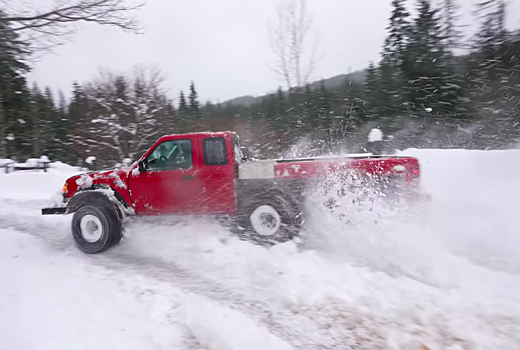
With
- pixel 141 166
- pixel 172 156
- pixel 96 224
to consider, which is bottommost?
pixel 96 224

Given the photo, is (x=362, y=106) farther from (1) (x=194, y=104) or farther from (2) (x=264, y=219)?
(2) (x=264, y=219)

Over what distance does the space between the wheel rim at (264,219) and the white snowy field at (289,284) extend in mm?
405

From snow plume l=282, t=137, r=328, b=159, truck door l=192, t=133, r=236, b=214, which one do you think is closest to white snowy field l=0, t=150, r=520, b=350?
truck door l=192, t=133, r=236, b=214

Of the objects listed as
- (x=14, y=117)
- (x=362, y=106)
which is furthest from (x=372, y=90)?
(x=14, y=117)

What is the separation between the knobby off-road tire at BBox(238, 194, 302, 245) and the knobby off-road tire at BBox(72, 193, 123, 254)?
2.19 metres

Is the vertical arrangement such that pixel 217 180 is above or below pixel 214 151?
below

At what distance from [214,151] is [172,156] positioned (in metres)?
0.76

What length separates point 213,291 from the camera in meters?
4.19

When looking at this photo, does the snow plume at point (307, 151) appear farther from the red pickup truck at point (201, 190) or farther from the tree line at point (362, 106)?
the red pickup truck at point (201, 190)

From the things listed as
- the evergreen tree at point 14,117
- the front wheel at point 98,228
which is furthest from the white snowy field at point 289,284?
the evergreen tree at point 14,117

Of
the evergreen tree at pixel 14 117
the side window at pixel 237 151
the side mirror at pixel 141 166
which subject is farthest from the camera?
the evergreen tree at pixel 14 117

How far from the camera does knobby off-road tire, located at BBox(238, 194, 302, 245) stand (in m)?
5.64

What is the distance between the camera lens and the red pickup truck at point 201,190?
223 inches

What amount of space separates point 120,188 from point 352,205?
4.08 metres
